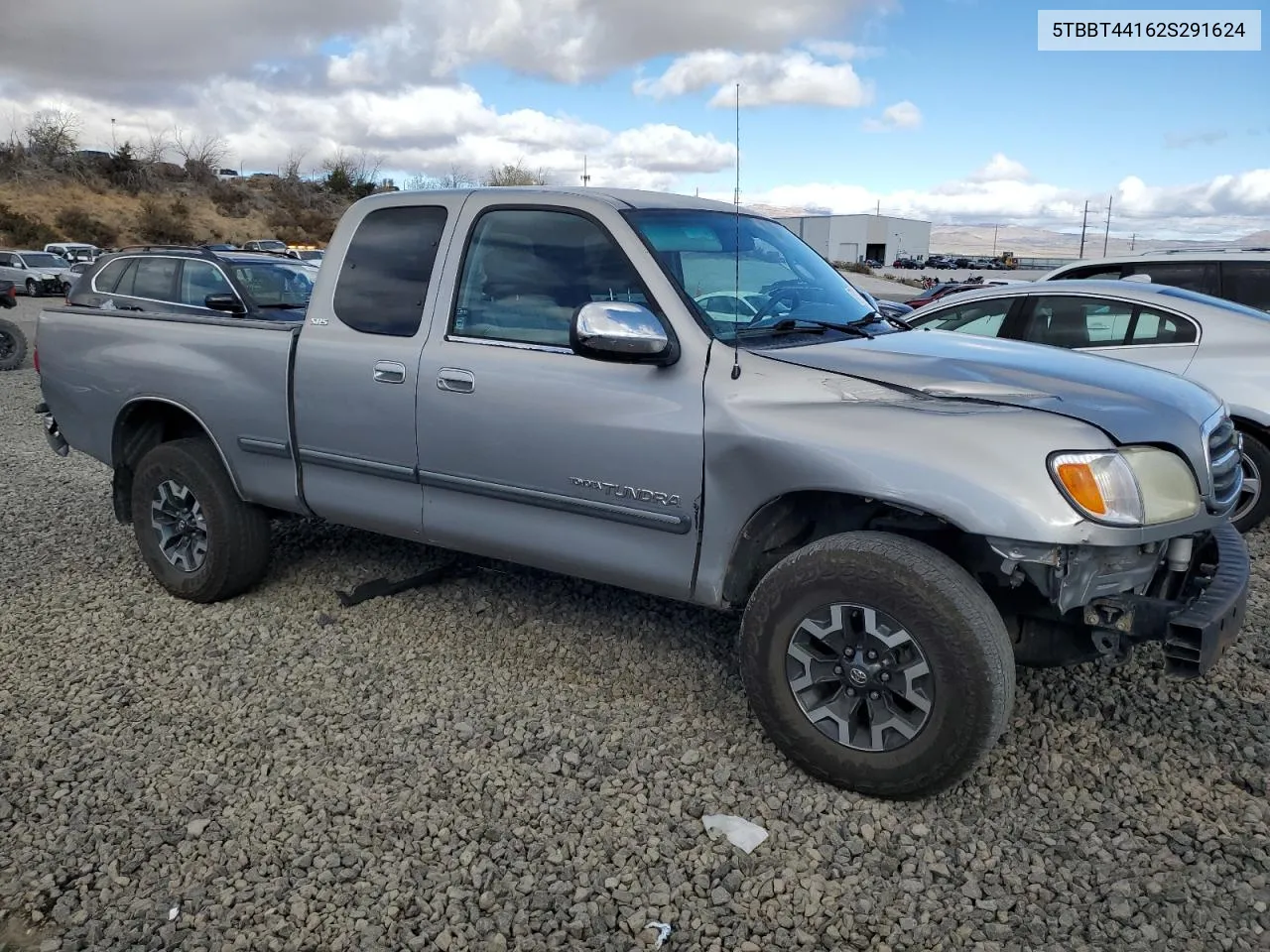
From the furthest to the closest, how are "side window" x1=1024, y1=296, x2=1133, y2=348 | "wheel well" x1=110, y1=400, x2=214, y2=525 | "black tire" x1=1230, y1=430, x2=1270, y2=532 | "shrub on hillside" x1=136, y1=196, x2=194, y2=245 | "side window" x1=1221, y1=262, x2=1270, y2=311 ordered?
1. "shrub on hillside" x1=136, y1=196, x2=194, y2=245
2. "side window" x1=1221, y1=262, x2=1270, y2=311
3. "side window" x1=1024, y1=296, x2=1133, y2=348
4. "black tire" x1=1230, y1=430, x2=1270, y2=532
5. "wheel well" x1=110, y1=400, x2=214, y2=525

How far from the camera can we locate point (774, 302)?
3750mm

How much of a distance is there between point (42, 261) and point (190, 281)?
78.8 ft

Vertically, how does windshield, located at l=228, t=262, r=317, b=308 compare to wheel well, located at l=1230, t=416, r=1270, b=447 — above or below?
above

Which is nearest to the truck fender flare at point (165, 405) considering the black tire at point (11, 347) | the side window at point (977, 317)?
the side window at point (977, 317)

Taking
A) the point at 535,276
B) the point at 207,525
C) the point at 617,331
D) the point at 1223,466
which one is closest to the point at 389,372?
the point at 535,276

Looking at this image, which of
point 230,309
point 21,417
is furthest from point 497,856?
point 21,417

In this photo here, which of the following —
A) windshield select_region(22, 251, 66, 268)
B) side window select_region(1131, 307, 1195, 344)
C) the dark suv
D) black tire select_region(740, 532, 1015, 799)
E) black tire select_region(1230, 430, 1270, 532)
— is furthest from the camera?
windshield select_region(22, 251, 66, 268)

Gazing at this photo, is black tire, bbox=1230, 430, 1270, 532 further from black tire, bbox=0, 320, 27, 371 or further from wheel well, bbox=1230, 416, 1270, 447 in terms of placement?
black tire, bbox=0, 320, 27, 371

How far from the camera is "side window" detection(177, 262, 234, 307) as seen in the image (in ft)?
30.4

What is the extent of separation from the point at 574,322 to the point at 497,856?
1711 millimetres

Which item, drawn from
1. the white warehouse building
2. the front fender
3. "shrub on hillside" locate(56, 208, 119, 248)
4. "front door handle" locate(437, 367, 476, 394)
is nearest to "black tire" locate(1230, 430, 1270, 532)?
the front fender

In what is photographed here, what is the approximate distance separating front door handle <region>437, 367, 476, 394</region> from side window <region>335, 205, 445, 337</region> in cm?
28

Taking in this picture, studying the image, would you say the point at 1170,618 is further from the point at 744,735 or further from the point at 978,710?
the point at 744,735

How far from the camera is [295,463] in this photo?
4379mm
